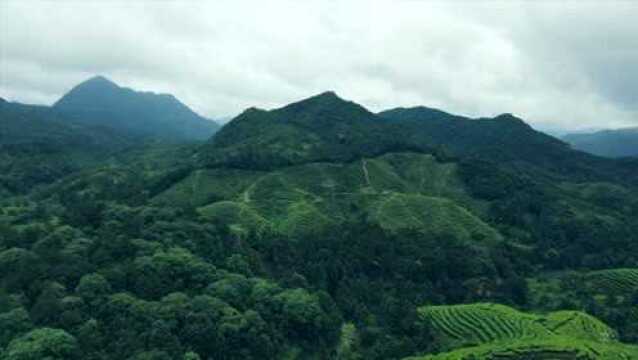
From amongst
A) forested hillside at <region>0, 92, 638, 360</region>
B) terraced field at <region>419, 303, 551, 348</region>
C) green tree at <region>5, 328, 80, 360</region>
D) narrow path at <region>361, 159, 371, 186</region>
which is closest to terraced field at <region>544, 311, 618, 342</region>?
forested hillside at <region>0, 92, 638, 360</region>

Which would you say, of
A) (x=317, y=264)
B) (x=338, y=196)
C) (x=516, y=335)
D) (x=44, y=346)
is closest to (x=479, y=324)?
(x=516, y=335)

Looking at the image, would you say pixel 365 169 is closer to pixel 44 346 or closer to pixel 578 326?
pixel 578 326

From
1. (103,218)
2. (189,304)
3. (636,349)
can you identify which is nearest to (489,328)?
(636,349)

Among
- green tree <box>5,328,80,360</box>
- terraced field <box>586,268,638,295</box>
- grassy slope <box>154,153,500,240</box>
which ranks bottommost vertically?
green tree <box>5,328,80,360</box>

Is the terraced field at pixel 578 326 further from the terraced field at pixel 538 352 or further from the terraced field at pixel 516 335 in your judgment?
the terraced field at pixel 538 352

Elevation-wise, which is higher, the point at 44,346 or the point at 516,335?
the point at 516,335

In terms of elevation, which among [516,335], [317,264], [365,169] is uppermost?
[365,169]

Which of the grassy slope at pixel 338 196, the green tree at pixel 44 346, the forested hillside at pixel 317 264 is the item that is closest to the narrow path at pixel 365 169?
the grassy slope at pixel 338 196

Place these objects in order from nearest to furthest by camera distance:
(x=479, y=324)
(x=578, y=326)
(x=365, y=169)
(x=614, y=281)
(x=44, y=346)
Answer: (x=44, y=346), (x=479, y=324), (x=578, y=326), (x=614, y=281), (x=365, y=169)

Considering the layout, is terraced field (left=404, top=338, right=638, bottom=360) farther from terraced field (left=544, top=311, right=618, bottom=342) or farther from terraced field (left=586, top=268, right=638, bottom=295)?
terraced field (left=586, top=268, right=638, bottom=295)
